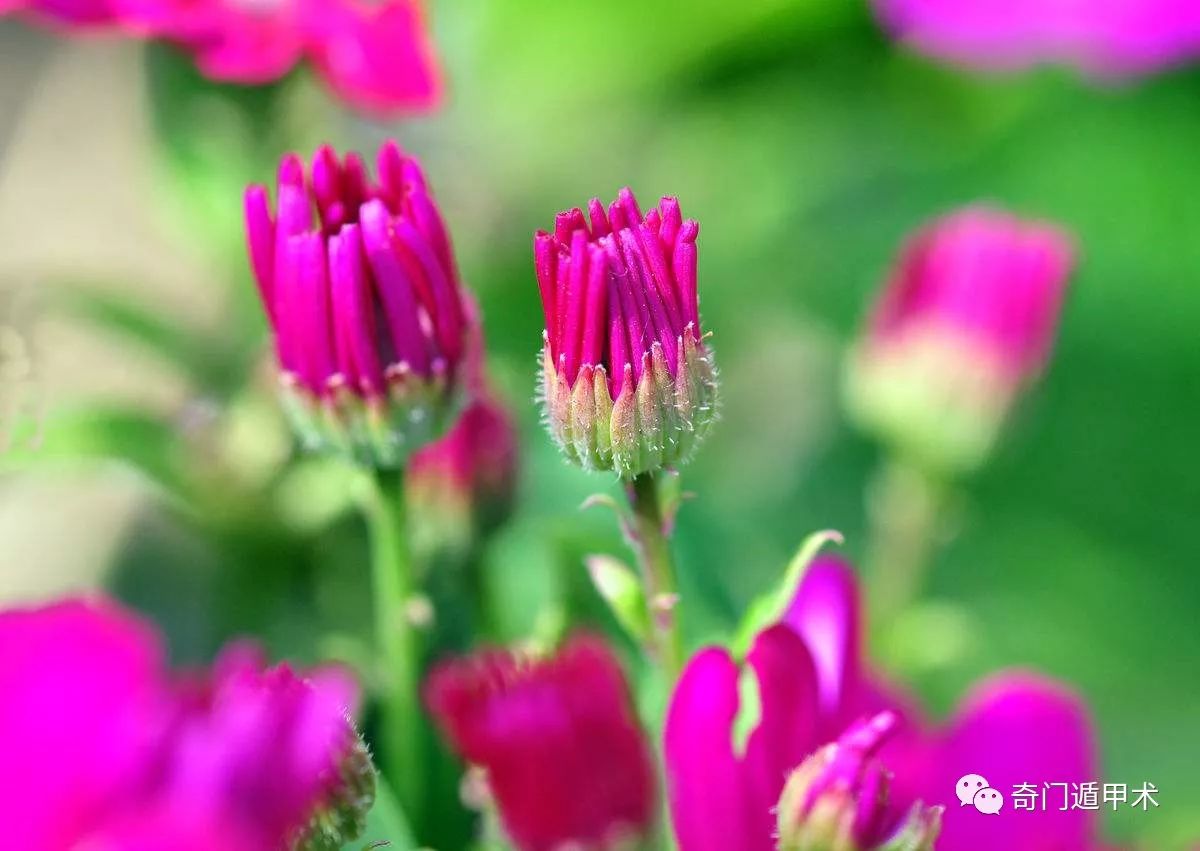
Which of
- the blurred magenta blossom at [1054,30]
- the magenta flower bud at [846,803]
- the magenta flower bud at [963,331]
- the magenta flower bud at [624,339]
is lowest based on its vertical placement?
the magenta flower bud at [846,803]

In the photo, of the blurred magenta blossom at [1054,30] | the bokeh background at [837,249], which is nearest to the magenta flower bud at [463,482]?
the bokeh background at [837,249]

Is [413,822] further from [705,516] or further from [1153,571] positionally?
[1153,571]

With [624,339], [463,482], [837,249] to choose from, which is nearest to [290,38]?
[463,482]

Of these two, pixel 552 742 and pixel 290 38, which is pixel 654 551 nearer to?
pixel 552 742

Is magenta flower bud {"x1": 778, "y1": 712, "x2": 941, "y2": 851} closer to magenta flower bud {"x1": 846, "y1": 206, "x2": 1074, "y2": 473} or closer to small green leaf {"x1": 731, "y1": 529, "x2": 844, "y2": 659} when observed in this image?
small green leaf {"x1": 731, "y1": 529, "x2": 844, "y2": 659}

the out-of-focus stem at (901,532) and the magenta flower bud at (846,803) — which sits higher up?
the out-of-focus stem at (901,532)

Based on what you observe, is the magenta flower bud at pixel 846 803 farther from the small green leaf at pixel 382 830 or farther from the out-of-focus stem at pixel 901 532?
the out-of-focus stem at pixel 901 532

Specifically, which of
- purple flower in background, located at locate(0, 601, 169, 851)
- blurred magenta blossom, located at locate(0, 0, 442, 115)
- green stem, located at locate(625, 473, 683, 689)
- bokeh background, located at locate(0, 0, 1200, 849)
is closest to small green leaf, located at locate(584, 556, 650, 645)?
green stem, located at locate(625, 473, 683, 689)
